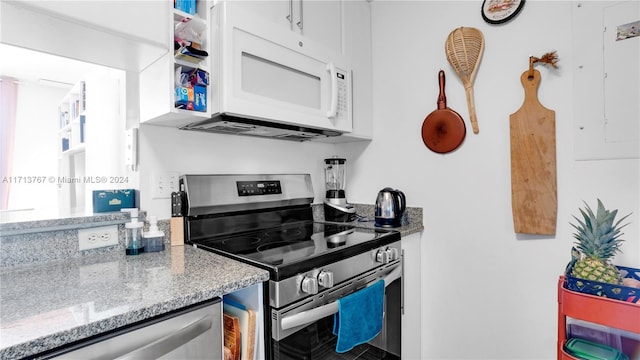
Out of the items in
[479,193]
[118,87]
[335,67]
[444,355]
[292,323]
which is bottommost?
[444,355]

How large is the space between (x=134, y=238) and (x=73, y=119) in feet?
3.95

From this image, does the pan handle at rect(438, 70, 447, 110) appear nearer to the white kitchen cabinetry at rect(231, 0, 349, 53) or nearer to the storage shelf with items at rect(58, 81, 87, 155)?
the white kitchen cabinetry at rect(231, 0, 349, 53)

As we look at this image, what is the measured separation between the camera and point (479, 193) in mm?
1522

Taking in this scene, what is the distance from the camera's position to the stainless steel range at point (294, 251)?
0.94 m

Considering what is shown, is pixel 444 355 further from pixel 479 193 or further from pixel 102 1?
pixel 102 1

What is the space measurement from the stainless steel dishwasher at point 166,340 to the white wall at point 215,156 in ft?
2.28

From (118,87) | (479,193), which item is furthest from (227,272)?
(479,193)

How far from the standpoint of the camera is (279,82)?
136cm

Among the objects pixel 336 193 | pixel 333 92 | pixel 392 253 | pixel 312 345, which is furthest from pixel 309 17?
pixel 312 345

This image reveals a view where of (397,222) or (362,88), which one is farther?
(362,88)

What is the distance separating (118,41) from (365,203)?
1475mm

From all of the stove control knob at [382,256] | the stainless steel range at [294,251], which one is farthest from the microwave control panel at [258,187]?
the stove control knob at [382,256]

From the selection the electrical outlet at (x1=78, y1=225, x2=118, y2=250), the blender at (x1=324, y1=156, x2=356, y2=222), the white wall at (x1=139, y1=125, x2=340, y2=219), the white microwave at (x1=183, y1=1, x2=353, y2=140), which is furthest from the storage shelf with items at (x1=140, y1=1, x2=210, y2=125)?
the blender at (x1=324, y1=156, x2=356, y2=222)

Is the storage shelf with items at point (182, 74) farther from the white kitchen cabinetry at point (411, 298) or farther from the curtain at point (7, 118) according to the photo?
the white kitchen cabinetry at point (411, 298)
